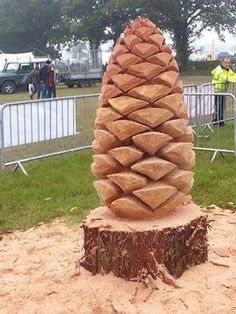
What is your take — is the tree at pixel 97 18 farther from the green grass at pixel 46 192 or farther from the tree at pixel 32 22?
the green grass at pixel 46 192

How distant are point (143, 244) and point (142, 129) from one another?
66cm

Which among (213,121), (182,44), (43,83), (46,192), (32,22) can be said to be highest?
(32,22)

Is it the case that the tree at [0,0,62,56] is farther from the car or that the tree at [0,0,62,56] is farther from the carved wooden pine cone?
the carved wooden pine cone

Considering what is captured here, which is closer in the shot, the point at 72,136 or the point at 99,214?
the point at 99,214

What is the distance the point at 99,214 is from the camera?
3.45m

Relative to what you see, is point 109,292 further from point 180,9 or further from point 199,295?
point 180,9

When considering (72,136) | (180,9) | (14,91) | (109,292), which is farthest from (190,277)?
(180,9)

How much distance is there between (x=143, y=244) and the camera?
10.1ft

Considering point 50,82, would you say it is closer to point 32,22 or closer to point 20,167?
point 20,167

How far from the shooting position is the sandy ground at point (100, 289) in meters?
2.97

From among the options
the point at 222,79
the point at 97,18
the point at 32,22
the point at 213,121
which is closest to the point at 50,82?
the point at 222,79

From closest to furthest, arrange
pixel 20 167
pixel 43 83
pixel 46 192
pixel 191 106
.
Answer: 1. pixel 46 192
2. pixel 20 167
3. pixel 191 106
4. pixel 43 83

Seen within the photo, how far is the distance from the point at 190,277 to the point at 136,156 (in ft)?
2.60

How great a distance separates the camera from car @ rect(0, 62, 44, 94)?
33094 millimetres
